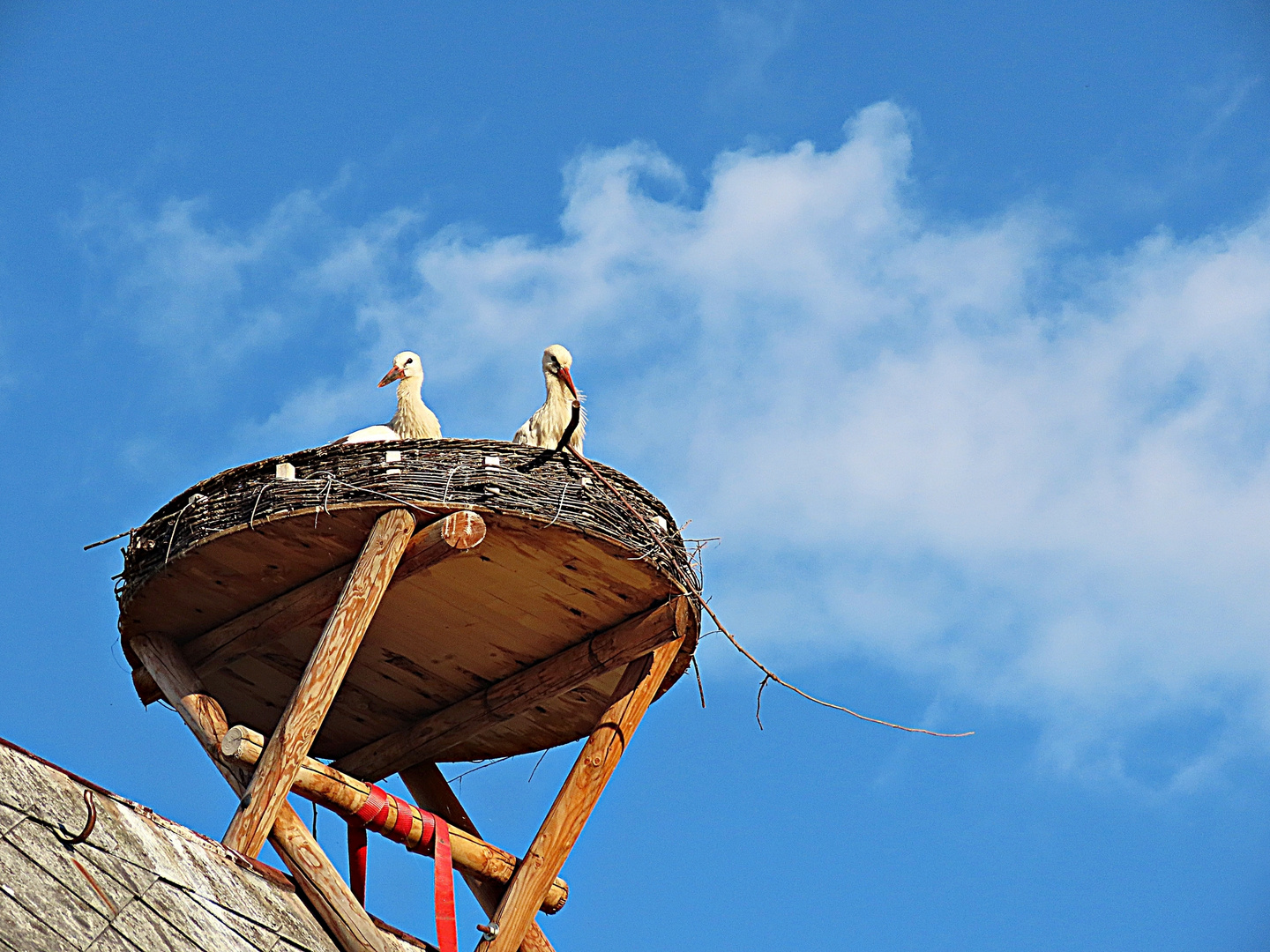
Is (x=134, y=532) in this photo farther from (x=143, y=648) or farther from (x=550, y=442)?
(x=550, y=442)

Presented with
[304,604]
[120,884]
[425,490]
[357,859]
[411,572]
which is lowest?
[120,884]

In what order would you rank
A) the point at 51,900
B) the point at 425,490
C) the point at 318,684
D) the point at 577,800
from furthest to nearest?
1. the point at 577,800
2. the point at 425,490
3. the point at 318,684
4. the point at 51,900

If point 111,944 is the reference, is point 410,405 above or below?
above

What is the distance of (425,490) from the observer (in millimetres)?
8367

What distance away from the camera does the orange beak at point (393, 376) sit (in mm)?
11477

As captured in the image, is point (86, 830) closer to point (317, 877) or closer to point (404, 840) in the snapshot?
point (317, 877)

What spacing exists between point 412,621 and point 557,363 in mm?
2165

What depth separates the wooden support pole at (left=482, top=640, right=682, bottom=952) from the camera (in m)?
8.68

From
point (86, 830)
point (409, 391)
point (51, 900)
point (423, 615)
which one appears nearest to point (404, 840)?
point (423, 615)

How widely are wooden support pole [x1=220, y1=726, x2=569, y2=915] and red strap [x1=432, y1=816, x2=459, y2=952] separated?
0.34ft

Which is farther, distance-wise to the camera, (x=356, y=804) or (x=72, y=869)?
(x=356, y=804)

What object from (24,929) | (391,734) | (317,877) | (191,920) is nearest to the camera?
(24,929)

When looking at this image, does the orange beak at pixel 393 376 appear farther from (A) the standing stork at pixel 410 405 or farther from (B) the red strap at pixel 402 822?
(B) the red strap at pixel 402 822

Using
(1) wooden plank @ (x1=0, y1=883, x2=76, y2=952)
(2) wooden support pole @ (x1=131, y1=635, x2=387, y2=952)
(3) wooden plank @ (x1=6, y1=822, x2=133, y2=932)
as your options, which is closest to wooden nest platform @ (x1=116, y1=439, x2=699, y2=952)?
(2) wooden support pole @ (x1=131, y1=635, x2=387, y2=952)
